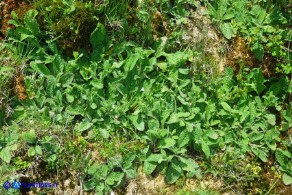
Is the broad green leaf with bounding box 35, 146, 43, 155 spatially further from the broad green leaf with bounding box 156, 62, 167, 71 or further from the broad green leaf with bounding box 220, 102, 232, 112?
the broad green leaf with bounding box 220, 102, 232, 112

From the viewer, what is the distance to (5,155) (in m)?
4.19

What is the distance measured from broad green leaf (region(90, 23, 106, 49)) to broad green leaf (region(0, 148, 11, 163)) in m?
1.37

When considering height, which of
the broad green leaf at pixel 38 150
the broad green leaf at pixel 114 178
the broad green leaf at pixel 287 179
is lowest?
the broad green leaf at pixel 287 179

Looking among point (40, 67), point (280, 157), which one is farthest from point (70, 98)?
point (280, 157)

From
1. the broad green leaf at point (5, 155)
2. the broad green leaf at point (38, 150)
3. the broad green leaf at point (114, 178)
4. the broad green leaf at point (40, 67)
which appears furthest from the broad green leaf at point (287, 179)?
the broad green leaf at point (5, 155)

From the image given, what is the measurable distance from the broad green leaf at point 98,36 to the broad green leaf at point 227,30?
137 cm

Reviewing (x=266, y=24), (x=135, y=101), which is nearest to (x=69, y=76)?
(x=135, y=101)

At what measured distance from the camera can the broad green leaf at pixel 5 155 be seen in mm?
4172

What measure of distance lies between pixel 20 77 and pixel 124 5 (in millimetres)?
1313

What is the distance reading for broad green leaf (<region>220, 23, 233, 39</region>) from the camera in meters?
5.01

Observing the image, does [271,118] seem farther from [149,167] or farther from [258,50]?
[149,167]

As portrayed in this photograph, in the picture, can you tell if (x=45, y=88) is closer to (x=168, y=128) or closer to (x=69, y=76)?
(x=69, y=76)

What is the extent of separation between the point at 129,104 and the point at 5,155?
1.29 meters

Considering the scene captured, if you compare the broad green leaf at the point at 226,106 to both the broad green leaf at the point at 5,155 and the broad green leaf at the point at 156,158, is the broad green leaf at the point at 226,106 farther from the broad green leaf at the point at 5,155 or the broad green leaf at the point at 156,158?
the broad green leaf at the point at 5,155
